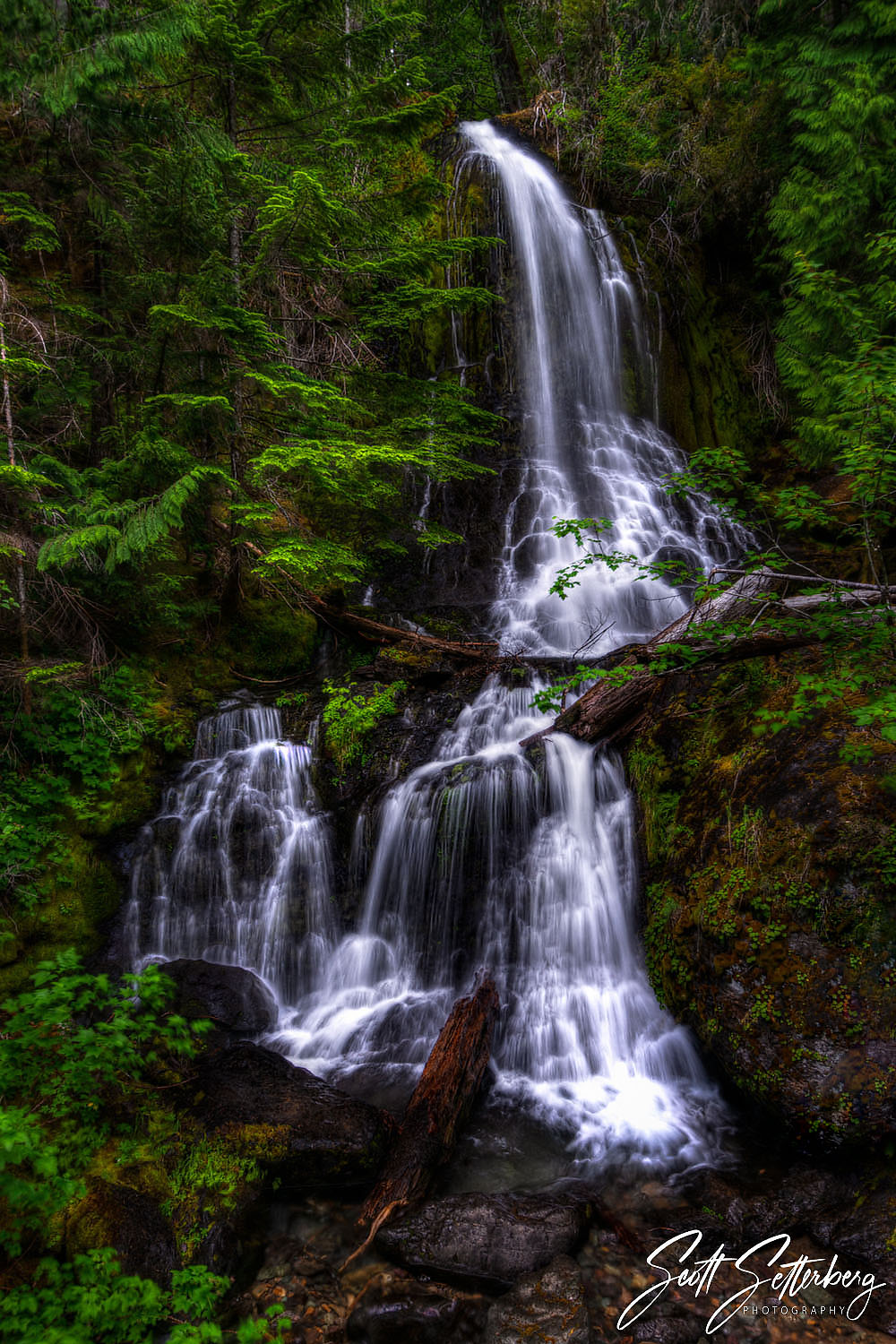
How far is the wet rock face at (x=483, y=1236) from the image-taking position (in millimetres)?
2908

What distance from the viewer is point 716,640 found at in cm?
384

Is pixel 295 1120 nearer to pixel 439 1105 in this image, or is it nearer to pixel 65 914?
pixel 439 1105

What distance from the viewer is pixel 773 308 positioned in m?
13.1

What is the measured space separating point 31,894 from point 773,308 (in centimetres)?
1647

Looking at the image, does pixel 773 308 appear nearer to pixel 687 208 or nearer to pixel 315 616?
pixel 687 208

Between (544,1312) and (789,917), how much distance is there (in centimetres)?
227

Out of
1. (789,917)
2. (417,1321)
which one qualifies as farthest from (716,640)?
(417,1321)

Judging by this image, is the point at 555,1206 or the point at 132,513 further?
Answer: the point at 132,513

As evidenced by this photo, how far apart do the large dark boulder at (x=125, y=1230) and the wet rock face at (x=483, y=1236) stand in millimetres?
1059

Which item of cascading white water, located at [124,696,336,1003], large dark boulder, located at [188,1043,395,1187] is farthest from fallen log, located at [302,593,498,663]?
large dark boulder, located at [188,1043,395,1187]

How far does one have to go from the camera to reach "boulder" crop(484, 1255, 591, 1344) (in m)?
2.60

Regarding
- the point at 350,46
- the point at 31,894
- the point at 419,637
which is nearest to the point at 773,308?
the point at 350,46

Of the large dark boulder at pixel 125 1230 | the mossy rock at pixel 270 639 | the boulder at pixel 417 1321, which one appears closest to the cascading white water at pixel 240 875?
the mossy rock at pixel 270 639
